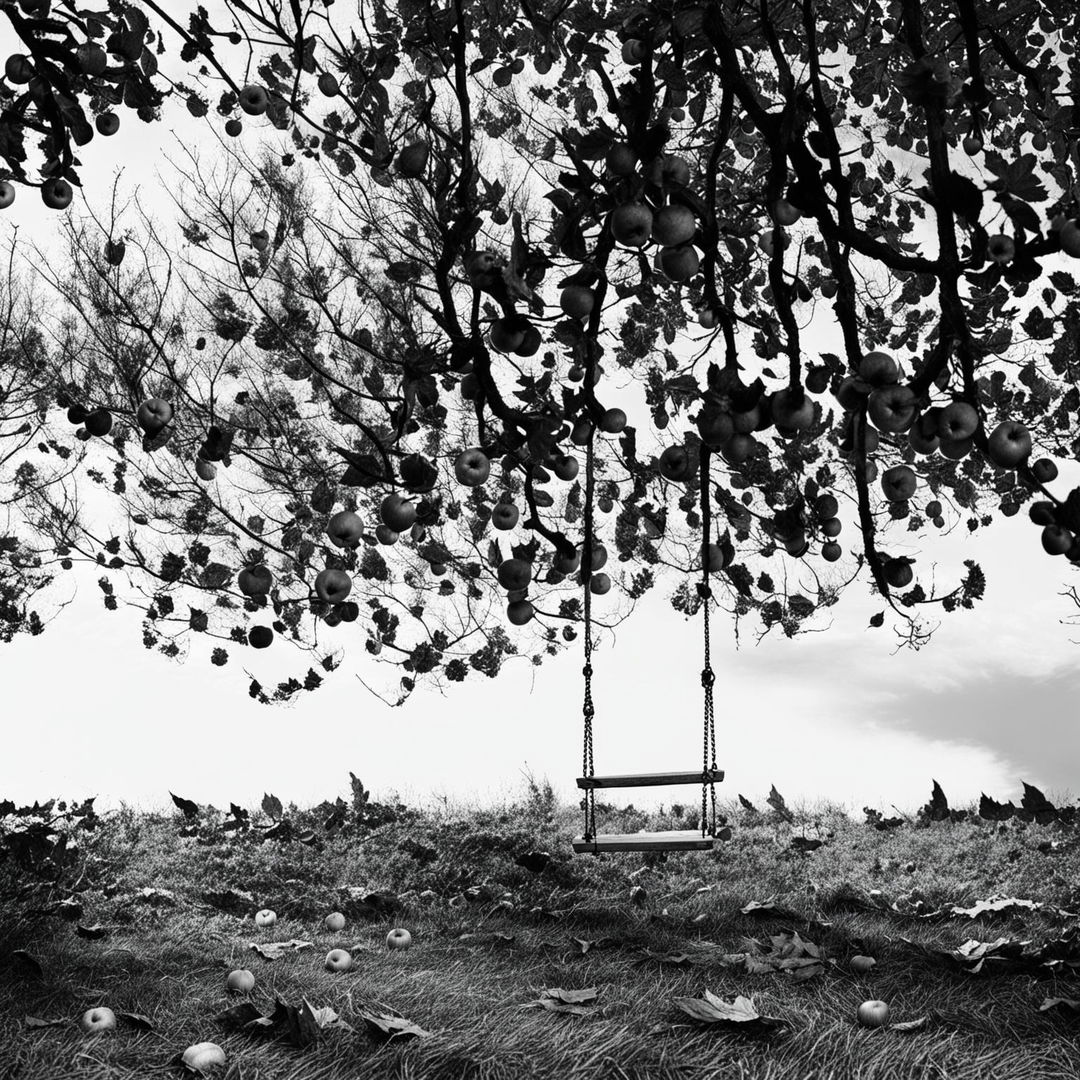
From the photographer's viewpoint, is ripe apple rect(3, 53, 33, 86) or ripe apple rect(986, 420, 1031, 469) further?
ripe apple rect(3, 53, 33, 86)

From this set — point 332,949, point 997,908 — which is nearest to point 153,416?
point 332,949

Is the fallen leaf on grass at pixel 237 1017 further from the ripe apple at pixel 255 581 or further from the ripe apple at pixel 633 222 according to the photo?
the ripe apple at pixel 633 222

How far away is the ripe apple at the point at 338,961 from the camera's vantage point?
17.0ft

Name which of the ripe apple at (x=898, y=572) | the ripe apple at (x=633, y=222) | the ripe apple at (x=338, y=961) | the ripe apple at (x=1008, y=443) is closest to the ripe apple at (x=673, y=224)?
the ripe apple at (x=633, y=222)

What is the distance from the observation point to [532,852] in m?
7.61

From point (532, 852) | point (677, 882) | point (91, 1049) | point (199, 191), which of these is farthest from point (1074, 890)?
point (199, 191)

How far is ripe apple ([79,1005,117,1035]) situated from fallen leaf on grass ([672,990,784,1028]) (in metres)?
2.43

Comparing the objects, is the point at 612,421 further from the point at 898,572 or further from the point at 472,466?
the point at 898,572

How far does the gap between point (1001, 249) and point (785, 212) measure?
0.59 metres

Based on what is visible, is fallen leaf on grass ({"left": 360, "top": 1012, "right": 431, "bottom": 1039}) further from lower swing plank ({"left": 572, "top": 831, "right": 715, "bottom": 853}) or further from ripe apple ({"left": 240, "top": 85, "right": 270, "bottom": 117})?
ripe apple ({"left": 240, "top": 85, "right": 270, "bottom": 117})

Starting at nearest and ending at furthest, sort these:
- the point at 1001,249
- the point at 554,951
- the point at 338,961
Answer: the point at 1001,249, the point at 338,961, the point at 554,951

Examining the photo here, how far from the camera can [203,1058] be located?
12.1ft

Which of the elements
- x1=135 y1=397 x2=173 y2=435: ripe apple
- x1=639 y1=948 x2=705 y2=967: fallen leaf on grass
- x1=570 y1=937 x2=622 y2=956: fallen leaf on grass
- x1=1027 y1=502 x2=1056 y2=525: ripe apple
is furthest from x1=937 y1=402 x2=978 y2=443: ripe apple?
x1=570 y1=937 x2=622 y2=956: fallen leaf on grass

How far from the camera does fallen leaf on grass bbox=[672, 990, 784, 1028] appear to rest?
4102 millimetres
